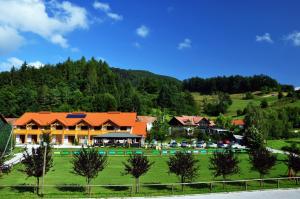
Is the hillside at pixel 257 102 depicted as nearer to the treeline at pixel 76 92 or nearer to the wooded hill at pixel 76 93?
the wooded hill at pixel 76 93

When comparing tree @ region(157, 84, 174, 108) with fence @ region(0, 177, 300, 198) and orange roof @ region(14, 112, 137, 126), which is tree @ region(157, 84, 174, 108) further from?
fence @ region(0, 177, 300, 198)

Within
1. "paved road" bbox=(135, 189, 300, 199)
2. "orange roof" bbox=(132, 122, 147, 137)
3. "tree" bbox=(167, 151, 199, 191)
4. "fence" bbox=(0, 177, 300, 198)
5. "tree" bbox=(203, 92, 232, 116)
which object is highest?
"tree" bbox=(203, 92, 232, 116)

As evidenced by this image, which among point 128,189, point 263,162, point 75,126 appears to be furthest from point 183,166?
point 75,126

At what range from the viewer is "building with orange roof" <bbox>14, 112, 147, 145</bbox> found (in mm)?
87188

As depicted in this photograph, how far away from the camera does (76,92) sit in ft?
436

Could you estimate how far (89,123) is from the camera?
87.8 meters

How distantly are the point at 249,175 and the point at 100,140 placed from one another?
1722 inches

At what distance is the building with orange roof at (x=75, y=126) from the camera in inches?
3433

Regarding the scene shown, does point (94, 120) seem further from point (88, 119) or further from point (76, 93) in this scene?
point (76, 93)

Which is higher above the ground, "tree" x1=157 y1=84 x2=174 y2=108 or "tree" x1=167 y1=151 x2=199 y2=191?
"tree" x1=157 y1=84 x2=174 y2=108

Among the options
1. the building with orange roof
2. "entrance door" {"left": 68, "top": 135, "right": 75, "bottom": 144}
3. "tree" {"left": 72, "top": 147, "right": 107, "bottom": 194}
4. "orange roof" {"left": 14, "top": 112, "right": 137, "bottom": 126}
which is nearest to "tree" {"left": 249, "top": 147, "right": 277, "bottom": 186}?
"tree" {"left": 72, "top": 147, "right": 107, "bottom": 194}

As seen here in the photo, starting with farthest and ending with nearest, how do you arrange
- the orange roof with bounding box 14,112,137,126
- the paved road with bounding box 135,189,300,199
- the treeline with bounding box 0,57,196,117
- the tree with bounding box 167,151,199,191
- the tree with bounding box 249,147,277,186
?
the treeline with bounding box 0,57,196,117 → the orange roof with bounding box 14,112,137,126 → the tree with bounding box 249,147,277,186 → the tree with bounding box 167,151,199,191 → the paved road with bounding box 135,189,300,199

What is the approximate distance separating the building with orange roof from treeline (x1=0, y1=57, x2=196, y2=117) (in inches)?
1239

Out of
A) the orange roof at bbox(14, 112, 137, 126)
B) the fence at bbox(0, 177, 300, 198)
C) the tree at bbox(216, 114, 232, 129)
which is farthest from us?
the tree at bbox(216, 114, 232, 129)
